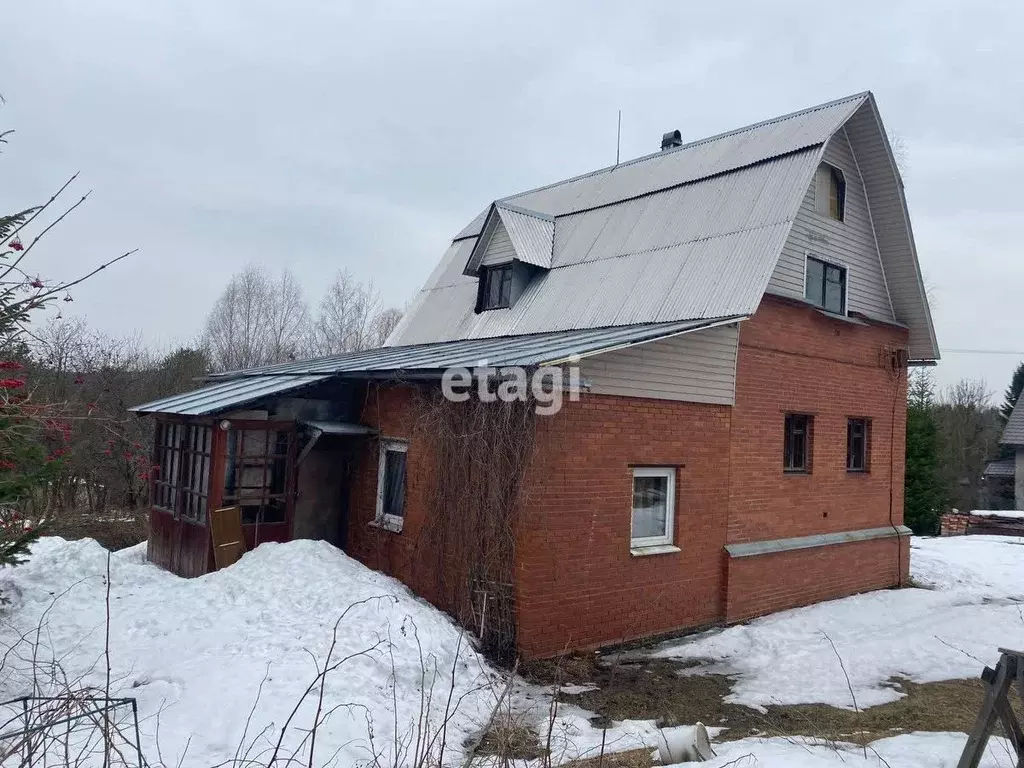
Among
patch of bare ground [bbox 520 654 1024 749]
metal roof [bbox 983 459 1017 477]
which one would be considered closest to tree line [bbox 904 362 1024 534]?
metal roof [bbox 983 459 1017 477]

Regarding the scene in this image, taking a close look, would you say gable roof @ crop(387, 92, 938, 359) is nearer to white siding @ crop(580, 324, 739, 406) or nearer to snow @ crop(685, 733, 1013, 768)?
white siding @ crop(580, 324, 739, 406)

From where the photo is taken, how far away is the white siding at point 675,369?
881 centimetres

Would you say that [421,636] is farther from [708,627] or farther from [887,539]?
[887,539]

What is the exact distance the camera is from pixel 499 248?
13.9 metres

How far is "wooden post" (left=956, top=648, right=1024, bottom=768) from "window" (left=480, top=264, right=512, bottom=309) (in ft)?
32.1

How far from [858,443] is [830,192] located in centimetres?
440

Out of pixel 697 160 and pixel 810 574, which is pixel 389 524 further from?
pixel 697 160

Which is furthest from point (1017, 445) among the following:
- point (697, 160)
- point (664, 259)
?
point (664, 259)

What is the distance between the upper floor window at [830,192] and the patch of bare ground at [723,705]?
7186 mm

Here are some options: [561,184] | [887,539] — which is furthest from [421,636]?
[561,184]

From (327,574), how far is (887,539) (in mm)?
10002

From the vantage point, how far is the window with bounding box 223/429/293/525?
10125mm

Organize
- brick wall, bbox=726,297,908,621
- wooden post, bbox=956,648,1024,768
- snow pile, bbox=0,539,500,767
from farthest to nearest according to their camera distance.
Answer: brick wall, bbox=726,297,908,621
snow pile, bbox=0,539,500,767
wooden post, bbox=956,648,1024,768

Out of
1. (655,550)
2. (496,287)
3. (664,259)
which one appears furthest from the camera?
(496,287)
